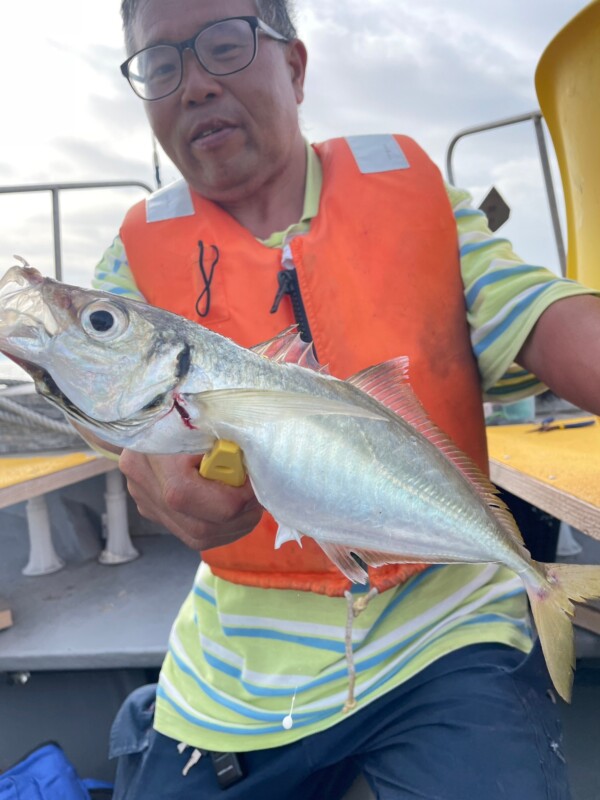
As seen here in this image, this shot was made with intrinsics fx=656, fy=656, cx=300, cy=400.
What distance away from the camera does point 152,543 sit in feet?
11.6

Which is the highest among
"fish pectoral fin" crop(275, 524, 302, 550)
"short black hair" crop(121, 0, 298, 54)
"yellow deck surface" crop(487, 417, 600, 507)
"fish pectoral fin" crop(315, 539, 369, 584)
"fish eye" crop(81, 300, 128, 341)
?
"short black hair" crop(121, 0, 298, 54)

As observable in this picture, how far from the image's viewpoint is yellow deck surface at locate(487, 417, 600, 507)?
1.69 meters

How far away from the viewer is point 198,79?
70.1 inches

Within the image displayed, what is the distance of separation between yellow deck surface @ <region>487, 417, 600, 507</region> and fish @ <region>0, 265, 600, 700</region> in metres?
0.50

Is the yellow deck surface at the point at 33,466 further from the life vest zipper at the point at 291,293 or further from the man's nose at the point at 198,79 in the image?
the man's nose at the point at 198,79

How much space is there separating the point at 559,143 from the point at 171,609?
226 centimetres

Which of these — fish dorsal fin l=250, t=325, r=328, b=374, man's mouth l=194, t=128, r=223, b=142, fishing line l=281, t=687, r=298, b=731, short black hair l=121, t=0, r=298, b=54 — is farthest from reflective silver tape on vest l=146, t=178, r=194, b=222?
fishing line l=281, t=687, r=298, b=731

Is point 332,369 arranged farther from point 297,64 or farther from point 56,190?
point 56,190

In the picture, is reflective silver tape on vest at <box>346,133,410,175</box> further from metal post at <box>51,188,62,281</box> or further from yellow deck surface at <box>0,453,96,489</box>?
metal post at <box>51,188,62,281</box>

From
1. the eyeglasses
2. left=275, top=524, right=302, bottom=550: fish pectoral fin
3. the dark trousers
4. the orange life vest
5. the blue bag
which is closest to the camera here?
left=275, top=524, right=302, bottom=550: fish pectoral fin

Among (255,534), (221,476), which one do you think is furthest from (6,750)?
(221,476)

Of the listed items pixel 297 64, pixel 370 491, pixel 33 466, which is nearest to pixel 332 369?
pixel 370 491

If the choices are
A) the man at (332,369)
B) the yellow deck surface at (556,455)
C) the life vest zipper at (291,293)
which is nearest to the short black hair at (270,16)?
the man at (332,369)

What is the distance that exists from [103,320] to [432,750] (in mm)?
1144
